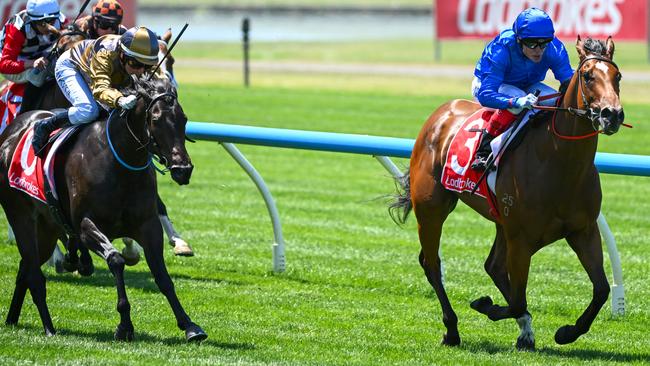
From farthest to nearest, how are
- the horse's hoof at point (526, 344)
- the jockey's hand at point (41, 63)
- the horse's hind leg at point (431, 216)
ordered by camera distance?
the jockey's hand at point (41, 63)
the horse's hind leg at point (431, 216)
the horse's hoof at point (526, 344)

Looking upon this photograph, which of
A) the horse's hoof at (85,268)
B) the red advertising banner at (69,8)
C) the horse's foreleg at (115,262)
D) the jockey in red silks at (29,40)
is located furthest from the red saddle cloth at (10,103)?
the red advertising banner at (69,8)

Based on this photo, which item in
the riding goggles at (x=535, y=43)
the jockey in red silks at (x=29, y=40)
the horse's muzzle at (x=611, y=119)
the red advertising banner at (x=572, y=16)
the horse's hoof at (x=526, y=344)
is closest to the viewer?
the horse's muzzle at (x=611, y=119)

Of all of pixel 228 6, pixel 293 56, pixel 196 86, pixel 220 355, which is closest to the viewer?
pixel 220 355

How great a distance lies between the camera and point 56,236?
820 centimetres

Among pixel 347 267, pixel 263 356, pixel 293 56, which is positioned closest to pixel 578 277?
pixel 347 267

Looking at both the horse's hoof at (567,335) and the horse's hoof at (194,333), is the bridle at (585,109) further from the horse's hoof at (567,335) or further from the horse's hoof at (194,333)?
the horse's hoof at (194,333)

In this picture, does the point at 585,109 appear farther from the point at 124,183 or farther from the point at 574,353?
the point at 124,183

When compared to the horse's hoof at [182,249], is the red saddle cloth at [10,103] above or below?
above

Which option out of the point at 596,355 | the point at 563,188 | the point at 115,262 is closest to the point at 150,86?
the point at 115,262

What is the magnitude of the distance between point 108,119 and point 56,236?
1.13m

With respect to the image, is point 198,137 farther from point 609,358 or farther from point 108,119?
point 609,358

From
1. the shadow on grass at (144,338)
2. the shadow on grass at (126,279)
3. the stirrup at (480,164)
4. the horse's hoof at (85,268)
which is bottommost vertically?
the shadow on grass at (126,279)

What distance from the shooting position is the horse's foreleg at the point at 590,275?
23.0 feet

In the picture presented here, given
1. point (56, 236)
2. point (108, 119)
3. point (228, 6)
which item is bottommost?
point (228, 6)
